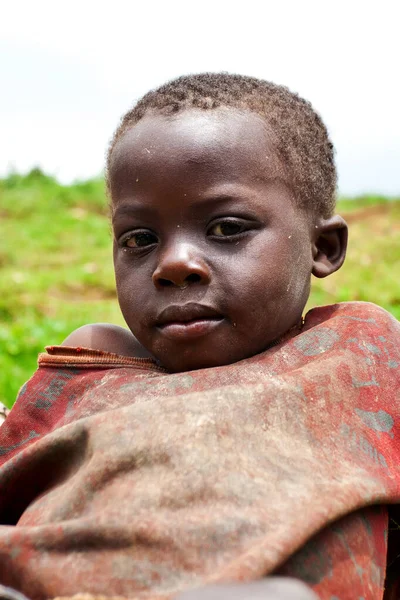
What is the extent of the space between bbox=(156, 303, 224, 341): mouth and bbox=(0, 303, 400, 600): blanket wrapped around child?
0.40 ft

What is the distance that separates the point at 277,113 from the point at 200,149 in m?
0.34

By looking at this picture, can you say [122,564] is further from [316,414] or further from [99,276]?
[99,276]

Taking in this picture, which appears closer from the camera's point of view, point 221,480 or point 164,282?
point 221,480

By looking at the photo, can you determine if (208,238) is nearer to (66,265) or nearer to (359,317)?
(359,317)

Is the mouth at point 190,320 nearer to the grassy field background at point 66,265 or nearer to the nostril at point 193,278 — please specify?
the nostril at point 193,278

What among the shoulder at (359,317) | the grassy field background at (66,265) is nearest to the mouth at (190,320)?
the shoulder at (359,317)

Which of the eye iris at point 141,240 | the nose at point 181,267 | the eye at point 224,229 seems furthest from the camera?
the eye iris at point 141,240

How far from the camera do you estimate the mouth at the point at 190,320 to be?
2.08 meters

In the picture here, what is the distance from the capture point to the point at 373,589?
1720mm

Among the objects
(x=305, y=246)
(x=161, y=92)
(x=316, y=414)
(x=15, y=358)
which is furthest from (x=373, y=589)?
(x=15, y=358)

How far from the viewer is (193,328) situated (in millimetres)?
2090

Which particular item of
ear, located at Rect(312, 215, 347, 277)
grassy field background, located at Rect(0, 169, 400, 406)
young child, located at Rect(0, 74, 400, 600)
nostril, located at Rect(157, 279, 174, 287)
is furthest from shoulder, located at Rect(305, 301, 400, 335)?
grassy field background, located at Rect(0, 169, 400, 406)

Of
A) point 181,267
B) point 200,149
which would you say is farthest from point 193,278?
point 200,149

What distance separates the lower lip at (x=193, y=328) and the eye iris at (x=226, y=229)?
0.80 feet
